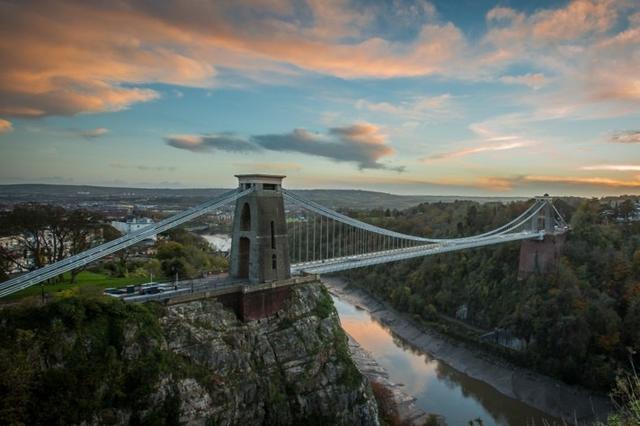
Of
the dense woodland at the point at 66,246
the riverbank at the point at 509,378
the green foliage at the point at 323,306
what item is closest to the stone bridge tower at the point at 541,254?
the riverbank at the point at 509,378

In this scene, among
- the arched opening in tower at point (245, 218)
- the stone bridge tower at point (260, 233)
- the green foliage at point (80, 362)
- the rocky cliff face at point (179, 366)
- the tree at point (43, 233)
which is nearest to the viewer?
the green foliage at point (80, 362)

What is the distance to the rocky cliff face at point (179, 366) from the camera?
9758mm

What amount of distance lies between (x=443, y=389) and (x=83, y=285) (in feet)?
55.9

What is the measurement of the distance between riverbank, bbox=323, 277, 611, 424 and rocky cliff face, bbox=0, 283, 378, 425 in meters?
9.96

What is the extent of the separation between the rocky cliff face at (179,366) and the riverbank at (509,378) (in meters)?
9.96

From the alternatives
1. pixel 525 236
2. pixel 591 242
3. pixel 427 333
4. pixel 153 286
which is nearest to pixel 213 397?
pixel 153 286

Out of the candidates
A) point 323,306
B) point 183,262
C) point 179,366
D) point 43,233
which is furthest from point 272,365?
point 43,233

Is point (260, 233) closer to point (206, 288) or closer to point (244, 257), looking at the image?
point (244, 257)

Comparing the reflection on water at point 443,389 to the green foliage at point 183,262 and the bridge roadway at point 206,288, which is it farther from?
the green foliage at point 183,262

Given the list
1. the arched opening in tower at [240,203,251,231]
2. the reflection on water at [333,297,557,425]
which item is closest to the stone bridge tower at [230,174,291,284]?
the arched opening in tower at [240,203,251,231]

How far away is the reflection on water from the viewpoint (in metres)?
19.0

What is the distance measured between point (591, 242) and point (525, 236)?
15.1 feet

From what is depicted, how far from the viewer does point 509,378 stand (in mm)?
22109

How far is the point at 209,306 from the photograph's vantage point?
13625 millimetres
